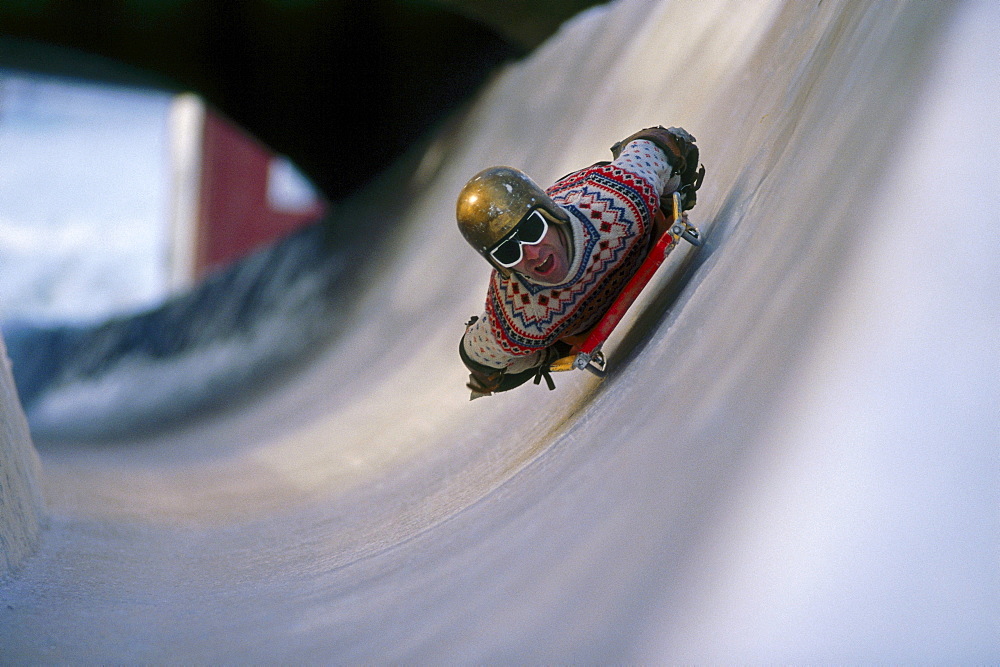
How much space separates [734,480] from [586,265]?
52 centimetres

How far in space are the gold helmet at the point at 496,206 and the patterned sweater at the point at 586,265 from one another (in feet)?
0.26

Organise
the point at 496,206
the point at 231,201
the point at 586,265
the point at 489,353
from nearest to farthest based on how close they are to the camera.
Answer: the point at 496,206 → the point at 586,265 → the point at 489,353 → the point at 231,201

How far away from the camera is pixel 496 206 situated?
1.25m

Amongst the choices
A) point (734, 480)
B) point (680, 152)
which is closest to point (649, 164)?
point (680, 152)

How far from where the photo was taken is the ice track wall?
797 millimetres

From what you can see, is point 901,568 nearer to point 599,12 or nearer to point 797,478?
point 797,478

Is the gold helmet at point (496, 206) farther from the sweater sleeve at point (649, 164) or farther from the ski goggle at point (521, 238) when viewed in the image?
the sweater sleeve at point (649, 164)

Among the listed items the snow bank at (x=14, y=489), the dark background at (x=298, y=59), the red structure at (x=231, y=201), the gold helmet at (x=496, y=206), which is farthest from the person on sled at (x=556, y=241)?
the red structure at (x=231, y=201)

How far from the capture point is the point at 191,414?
3459mm

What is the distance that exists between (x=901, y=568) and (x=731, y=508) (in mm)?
150

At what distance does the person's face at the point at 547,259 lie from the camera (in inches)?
50.2

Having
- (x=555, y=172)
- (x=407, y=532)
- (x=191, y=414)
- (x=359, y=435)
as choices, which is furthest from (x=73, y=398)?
(x=407, y=532)

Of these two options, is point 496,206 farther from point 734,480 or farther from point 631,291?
point 734,480

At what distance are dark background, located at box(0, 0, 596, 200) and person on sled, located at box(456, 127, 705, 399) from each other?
2184 mm
